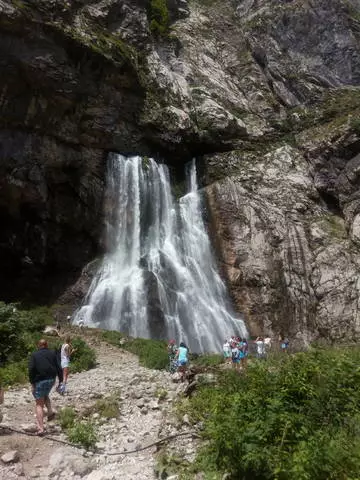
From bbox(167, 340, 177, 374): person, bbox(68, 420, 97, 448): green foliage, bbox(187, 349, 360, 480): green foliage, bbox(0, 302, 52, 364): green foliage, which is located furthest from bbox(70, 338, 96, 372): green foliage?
Result: bbox(187, 349, 360, 480): green foliage

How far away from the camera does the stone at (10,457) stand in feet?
20.3

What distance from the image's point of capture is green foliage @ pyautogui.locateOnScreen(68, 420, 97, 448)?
7.19 metres

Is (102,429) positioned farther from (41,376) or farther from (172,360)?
(172,360)

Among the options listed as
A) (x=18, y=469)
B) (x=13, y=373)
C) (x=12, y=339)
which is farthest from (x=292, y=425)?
(x=12, y=339)

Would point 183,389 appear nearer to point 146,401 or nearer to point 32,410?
point 146,401

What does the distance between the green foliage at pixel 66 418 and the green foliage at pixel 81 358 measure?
5459mm

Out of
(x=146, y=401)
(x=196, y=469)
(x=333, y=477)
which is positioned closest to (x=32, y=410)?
(x=146, y=401)

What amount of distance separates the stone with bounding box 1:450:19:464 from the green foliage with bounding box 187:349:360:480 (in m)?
2.70

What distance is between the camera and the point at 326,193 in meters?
34.0

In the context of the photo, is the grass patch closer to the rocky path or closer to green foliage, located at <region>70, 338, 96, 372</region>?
the rocky path

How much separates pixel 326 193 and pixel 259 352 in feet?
62.4

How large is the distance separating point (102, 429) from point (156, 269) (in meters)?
18.7

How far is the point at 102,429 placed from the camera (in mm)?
8117

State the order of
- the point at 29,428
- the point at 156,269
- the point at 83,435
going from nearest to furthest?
the point at 83,435, the point at 29,428, the point at 156,269
